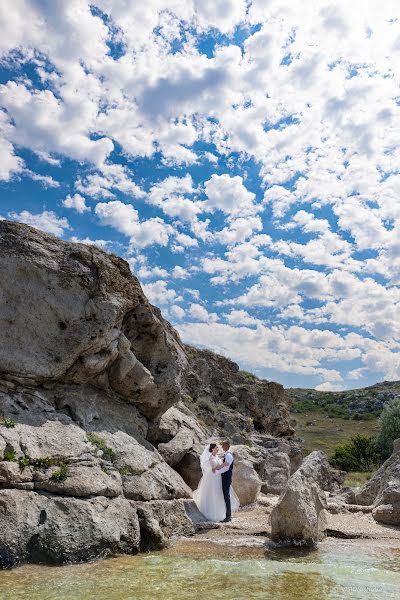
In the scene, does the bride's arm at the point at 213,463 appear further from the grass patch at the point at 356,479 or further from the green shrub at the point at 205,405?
the grass patch at the point at 356,479

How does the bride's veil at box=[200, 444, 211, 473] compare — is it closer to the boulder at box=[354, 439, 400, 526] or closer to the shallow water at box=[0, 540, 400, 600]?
the shallow water at box=[0, 540, 400, 600]

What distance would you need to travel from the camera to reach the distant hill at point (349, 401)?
344 feet

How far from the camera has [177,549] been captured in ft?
42.3

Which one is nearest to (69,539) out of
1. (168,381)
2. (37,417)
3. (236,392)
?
(37,417)

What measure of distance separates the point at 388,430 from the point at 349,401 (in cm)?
6612

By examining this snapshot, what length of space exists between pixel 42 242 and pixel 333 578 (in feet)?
43.3

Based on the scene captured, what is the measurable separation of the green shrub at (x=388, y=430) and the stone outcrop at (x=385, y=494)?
3420 centimetres

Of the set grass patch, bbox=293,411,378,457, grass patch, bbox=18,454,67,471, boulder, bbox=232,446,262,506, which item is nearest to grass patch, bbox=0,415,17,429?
grass patch, bbox=18,454,67,471

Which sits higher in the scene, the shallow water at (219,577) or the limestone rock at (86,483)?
the limestone rock at (86,483)

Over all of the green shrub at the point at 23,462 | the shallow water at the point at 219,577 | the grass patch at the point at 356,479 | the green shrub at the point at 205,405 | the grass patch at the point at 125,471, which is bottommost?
the shallow water at the point at 219,577

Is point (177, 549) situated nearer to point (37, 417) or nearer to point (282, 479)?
point (37, 417)

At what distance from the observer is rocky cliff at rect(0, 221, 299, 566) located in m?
11.6

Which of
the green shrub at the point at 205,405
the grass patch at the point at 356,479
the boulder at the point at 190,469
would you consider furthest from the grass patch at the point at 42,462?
the grass patch at the point at 356,479

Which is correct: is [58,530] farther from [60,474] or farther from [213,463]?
[213,463]
